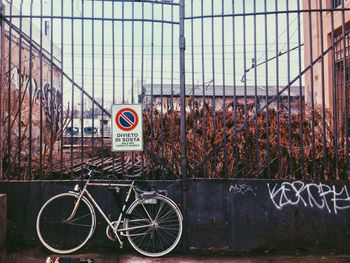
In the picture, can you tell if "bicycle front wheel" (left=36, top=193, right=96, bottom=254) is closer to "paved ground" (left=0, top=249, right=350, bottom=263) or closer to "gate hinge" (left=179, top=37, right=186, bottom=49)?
"paved ground" (left=0, top=249, right=350, bottom=263)

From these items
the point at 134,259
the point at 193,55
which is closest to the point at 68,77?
the point at 193,55

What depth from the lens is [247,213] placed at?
210 inches

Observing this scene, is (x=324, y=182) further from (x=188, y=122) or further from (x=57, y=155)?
(x=57, y=155)

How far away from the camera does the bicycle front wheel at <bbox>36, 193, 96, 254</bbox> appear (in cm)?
539

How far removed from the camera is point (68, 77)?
18.1ft

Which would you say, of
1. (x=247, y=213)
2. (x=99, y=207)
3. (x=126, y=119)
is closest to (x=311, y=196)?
(x=247, y=213)

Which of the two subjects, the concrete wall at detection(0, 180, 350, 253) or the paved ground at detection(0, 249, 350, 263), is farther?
the concrete wall at detection(0, 180, 350, 253)

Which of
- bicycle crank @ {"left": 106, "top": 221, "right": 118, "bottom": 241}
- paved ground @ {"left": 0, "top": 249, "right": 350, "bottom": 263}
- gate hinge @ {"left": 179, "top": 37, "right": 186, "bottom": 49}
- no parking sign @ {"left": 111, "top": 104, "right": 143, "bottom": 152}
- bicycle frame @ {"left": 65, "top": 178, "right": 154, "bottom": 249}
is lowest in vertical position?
paved ground @ {"left": 0, "top": 249, "right": 350, "bottom": 263}

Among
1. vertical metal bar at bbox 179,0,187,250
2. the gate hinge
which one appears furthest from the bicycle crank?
the gate hinge

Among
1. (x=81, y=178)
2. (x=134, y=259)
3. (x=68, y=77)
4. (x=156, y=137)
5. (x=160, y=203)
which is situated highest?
(x=68, y=77)

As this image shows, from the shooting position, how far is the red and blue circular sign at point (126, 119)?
543cm

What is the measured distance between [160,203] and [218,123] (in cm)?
174

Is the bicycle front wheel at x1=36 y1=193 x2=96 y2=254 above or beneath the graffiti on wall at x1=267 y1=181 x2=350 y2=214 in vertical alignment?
beneath

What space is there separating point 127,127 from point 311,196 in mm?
2724
